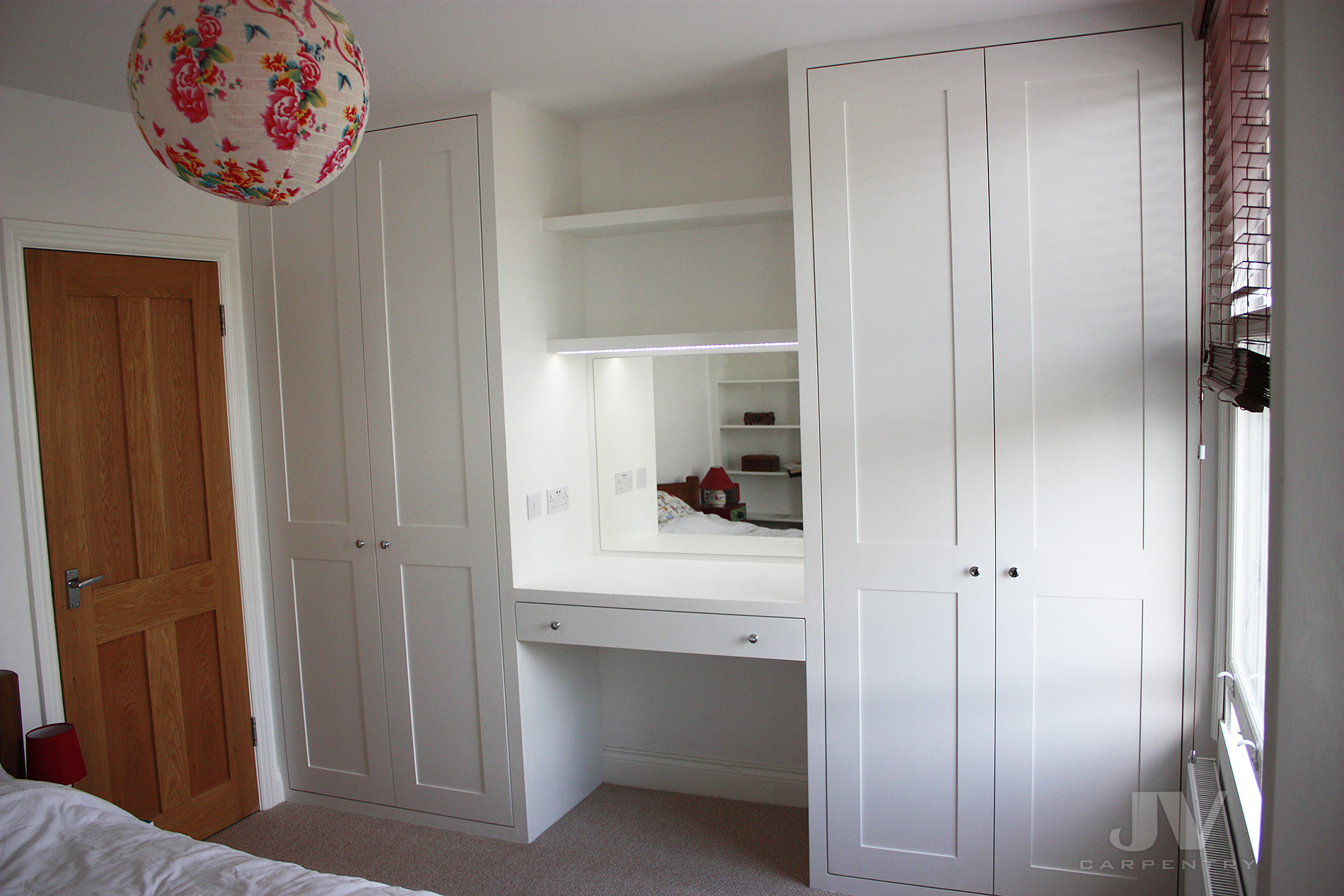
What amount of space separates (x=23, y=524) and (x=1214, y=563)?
131 inches

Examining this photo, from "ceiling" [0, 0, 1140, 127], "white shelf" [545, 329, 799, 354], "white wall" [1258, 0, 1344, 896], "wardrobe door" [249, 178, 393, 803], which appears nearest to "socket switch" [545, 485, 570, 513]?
"white shelf" [545, 329, 799, 354]

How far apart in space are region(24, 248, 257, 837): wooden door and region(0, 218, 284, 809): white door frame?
28 millimetres

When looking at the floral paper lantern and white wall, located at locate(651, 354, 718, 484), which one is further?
white wall, located at locate(651, 354, 718, 484)

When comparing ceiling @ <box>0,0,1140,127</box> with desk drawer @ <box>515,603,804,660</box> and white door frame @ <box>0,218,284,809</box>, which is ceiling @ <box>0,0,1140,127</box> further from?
desk drawer @ <box>515,603,804,660</box>

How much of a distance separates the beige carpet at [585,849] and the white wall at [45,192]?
3.16 ft

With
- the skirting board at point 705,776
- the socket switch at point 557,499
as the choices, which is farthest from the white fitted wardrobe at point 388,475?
the skirting board at point 705,776

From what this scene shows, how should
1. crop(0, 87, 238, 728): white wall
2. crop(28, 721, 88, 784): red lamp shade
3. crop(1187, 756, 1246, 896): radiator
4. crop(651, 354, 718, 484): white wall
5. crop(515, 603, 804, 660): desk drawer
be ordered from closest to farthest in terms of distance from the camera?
crop(1187, 756, 1246, 896): radiator, crop(28, 721, 88, 784): red lamp shade, crop(0, 87, 238, 728): white wall, crop(515, 603, 804, 660): desk drawer, crop(651, 354, 718, 484): white wall

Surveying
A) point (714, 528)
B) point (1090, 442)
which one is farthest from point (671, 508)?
point (1090, 442)

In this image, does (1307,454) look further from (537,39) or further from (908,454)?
(537,39)

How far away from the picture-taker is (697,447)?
3.20 m

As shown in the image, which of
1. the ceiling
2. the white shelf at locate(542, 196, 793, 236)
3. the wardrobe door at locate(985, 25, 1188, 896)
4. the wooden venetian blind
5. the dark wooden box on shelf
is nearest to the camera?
the wooden venetian blind

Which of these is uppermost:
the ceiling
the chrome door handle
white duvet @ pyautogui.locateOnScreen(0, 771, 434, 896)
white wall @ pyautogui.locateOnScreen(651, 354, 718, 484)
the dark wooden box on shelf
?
the ceiling

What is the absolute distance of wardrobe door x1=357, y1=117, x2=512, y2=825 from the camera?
2.89 m

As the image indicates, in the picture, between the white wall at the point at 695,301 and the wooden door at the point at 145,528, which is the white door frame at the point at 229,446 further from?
the white wall at the point at 695,301
